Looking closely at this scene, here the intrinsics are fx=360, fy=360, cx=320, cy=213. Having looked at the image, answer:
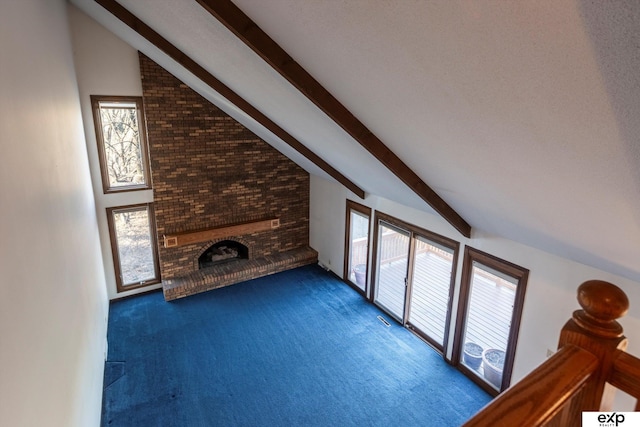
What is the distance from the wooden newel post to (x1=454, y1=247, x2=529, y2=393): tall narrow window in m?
3.35

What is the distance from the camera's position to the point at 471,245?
179 inches

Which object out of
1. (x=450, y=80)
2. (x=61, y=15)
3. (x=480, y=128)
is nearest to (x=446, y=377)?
(x=480, y=128)

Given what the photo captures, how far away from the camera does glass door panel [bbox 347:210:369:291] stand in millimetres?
6652

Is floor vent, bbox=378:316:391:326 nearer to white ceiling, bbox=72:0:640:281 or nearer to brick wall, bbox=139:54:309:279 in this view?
white ceiling, bbox=72:0:640:281

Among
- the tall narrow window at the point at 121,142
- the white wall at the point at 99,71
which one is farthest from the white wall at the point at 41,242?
the tall narrow window at the point at 121,142

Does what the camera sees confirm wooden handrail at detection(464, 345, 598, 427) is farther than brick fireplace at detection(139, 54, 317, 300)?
No

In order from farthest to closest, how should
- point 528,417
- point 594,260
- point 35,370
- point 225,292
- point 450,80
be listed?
1. point 225,292
2. point 594,260
3. point 35,370
4. point 450,80
5. point 528,417

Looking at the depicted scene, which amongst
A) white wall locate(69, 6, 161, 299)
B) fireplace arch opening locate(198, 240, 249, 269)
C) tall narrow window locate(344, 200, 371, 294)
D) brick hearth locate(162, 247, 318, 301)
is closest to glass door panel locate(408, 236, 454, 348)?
tall narrow window locate(344, 200, 371, 294)

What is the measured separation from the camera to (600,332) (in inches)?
37.4

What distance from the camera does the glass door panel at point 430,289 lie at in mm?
5109

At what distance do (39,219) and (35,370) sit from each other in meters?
0.97

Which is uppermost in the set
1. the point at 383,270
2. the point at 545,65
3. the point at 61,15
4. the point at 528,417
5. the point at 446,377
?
the point at 61,15

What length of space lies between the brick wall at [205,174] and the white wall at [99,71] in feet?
0.73

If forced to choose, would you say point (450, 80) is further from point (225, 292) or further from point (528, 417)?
point (225, 292)
